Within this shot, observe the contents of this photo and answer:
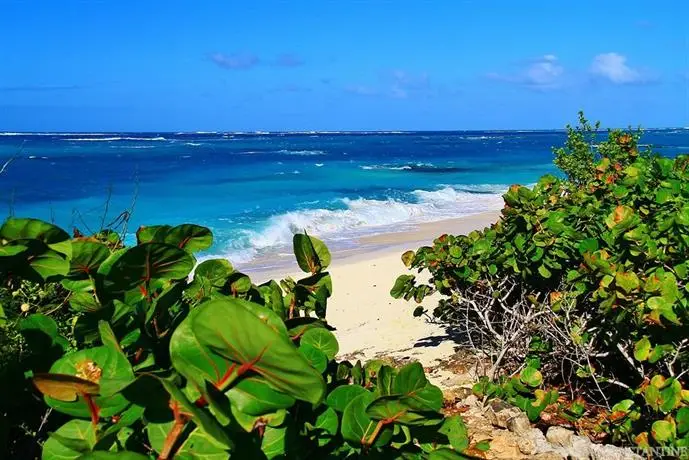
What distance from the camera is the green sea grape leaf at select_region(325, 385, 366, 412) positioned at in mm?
1016

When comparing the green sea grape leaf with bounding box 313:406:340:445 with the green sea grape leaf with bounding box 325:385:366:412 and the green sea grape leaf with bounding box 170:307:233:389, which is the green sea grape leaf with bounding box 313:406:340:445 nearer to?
the green sea grape leaf with bounding box 325:385:366:412

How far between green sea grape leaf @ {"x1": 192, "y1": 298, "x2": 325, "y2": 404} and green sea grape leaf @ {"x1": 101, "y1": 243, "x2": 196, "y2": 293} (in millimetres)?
416

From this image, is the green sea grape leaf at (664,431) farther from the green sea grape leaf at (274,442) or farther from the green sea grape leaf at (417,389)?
the green sea grape leaf at (274,442)

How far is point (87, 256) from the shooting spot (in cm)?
111

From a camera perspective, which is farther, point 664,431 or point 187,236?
point 664,431

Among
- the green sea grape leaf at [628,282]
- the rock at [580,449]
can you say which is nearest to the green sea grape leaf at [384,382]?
the green sea grape leaf at [628,282]

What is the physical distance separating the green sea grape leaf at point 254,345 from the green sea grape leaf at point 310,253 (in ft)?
2.16

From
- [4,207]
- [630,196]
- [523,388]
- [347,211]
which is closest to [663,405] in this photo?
[523,388]

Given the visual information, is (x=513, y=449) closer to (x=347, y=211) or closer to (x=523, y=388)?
(x=523, y=388)

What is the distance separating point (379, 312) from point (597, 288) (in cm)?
581

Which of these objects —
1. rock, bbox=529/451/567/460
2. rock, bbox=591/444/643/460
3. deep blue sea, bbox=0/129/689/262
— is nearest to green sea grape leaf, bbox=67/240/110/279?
rock, bbox=591/444/643/460

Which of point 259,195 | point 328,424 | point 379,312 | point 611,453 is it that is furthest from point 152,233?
point 259,195

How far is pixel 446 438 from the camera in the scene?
1036 millimetres

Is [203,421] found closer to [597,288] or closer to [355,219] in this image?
[597,288]
